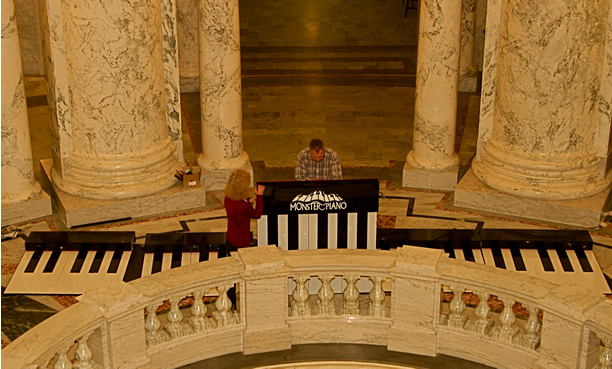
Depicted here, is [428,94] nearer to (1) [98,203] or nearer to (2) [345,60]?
(1) [98,203]

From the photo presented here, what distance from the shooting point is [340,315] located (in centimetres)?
866

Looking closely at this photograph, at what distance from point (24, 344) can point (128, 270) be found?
11.4 ft

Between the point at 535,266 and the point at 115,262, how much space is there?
4846mm

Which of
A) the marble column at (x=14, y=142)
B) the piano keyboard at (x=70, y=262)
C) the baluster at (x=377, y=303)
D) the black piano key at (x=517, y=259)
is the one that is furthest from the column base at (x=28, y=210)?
the black piano key at (x=517, y=259)

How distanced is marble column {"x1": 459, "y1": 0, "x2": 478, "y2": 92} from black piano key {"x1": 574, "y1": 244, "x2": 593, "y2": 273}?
766 centimetres

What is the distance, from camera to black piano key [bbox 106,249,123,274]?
1052 cm

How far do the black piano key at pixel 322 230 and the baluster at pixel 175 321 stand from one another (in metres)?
2.10

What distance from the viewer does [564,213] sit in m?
12.0

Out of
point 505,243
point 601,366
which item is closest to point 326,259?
point 601,366

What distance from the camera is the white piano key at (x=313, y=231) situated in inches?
384

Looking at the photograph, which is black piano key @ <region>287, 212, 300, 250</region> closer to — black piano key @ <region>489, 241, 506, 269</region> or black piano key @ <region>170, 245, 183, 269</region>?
black piano key @ <region>170, 245, 183, 269</region>

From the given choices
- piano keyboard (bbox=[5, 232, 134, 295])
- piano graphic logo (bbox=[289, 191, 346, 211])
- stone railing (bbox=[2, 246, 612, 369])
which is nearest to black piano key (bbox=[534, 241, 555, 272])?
stone railing (bbox=[2, 246, 612, 369])

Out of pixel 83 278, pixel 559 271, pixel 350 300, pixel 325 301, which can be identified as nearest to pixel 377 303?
pixel 350 300

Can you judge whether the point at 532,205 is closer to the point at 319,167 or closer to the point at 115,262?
the point at 319,167
